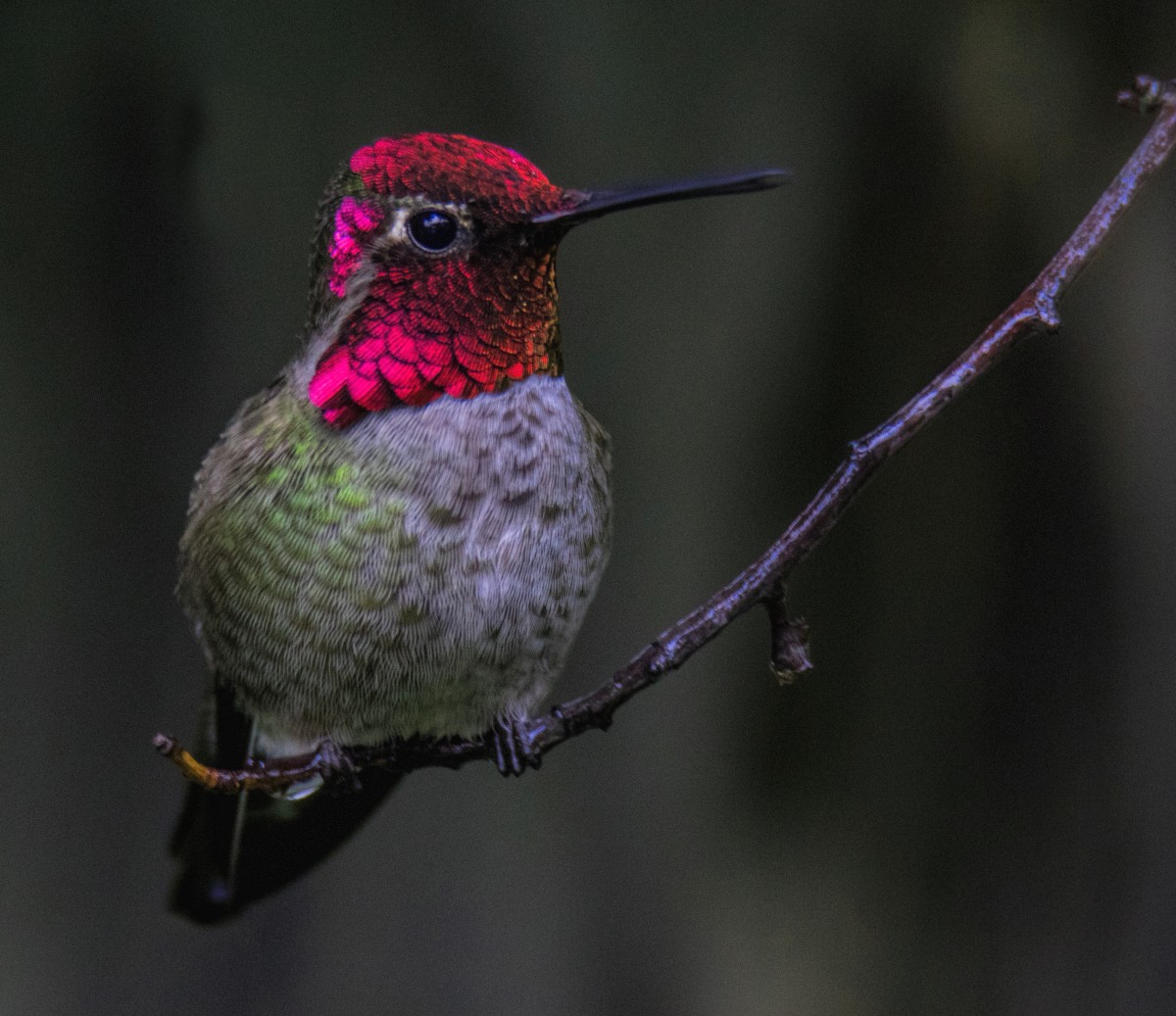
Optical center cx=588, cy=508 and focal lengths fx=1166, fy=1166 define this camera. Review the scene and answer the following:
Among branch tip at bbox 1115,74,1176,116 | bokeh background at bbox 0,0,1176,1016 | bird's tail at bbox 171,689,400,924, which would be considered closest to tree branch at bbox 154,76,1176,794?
branch tip at bbox 1115,74,1176,116

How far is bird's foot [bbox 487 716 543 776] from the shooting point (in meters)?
0.82

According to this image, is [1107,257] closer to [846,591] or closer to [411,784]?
[846,591]

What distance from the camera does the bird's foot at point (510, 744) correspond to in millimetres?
824

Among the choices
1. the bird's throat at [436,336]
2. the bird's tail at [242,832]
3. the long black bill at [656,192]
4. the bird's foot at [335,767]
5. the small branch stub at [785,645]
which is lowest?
the bird's tail at [242,832]

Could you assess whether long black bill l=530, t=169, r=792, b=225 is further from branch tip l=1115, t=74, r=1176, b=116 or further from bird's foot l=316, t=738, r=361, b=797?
bird's foot l=316, t=738, r=361, b=797

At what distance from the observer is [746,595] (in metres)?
0.64

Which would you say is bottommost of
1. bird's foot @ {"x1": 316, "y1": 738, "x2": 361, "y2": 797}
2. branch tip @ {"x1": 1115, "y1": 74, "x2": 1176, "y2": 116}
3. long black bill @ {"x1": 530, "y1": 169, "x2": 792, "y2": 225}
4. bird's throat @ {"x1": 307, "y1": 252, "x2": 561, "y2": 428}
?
bird's foot @ {"x1": 316, "y1": 738, "x2": 361, "y2": 797}

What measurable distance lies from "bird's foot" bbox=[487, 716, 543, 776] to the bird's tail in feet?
0.32

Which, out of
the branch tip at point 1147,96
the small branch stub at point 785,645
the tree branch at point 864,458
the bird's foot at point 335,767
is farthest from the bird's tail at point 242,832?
the branch tip at point 1147,96

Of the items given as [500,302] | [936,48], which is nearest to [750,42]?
[936,48]

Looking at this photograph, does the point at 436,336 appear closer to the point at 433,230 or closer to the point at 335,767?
the point at 433,230

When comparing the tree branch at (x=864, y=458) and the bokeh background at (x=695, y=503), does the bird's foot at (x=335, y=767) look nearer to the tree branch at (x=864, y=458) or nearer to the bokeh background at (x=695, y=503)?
the tree branch at (x=864, y=458)

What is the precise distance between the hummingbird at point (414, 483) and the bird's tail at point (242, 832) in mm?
80

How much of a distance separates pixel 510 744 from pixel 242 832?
0.29 m
